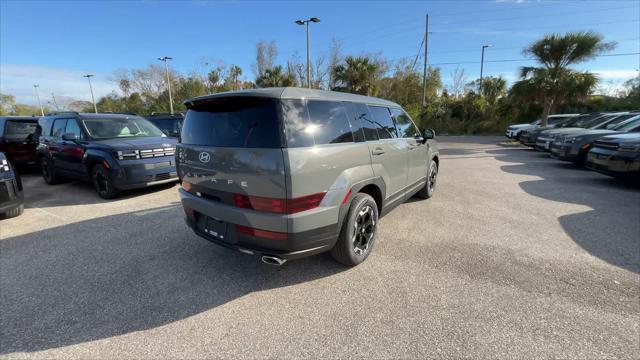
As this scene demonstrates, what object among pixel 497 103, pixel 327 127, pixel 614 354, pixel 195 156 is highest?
pixel 497 103

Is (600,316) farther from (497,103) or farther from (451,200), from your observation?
(497,103)

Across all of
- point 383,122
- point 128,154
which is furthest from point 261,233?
point 128,154

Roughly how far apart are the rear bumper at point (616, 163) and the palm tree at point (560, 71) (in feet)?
35.7

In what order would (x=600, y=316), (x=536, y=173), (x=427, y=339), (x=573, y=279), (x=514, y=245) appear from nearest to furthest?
1. (x=427, y=339)
2. (x=600, y=316)
3. (x=573, y=279)
4. (x=514, y=245)
5. (x=536, y=173)

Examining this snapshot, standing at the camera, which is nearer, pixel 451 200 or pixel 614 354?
pixel 614 354

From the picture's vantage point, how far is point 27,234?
4.31 metres

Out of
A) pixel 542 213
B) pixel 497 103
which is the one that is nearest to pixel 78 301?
pixel 542 213

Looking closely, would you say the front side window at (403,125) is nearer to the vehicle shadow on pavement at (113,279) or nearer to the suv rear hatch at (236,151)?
the vehicle shadow on pavement at (113,279)

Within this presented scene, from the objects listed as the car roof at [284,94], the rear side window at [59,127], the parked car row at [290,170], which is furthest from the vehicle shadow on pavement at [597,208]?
the rear side window at [59,127]

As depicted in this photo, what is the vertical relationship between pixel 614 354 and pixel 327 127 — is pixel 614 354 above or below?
below

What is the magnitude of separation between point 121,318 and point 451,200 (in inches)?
216

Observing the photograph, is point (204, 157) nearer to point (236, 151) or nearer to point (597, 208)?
point (236, 151)

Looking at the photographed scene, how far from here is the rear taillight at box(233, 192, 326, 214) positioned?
2.42 meters

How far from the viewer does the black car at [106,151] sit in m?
5.75
